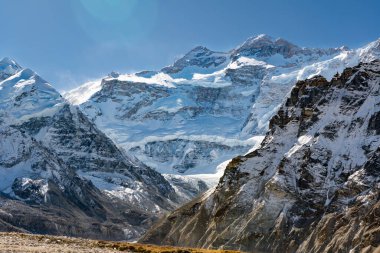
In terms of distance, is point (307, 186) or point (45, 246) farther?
point (307, 186)

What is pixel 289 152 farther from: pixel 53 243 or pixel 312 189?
pixel 53 243

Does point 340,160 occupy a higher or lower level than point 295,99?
lower

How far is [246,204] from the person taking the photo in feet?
492

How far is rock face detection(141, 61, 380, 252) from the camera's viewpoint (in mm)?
127250

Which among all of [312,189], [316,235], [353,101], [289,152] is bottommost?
[316,235]

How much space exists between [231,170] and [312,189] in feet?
91.8

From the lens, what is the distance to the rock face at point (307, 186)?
127m

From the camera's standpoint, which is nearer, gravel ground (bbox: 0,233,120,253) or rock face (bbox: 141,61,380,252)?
gravel ground (bbox: 0,233,120,253)

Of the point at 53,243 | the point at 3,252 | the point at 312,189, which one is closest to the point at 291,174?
the point at 312,189

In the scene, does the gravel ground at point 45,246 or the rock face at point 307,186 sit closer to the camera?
the gravel ground at point 45,246

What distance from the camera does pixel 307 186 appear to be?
471 feet

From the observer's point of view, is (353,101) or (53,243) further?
(353,101)

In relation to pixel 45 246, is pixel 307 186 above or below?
above

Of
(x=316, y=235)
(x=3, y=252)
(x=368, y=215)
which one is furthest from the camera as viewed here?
(x=316, y=235)
